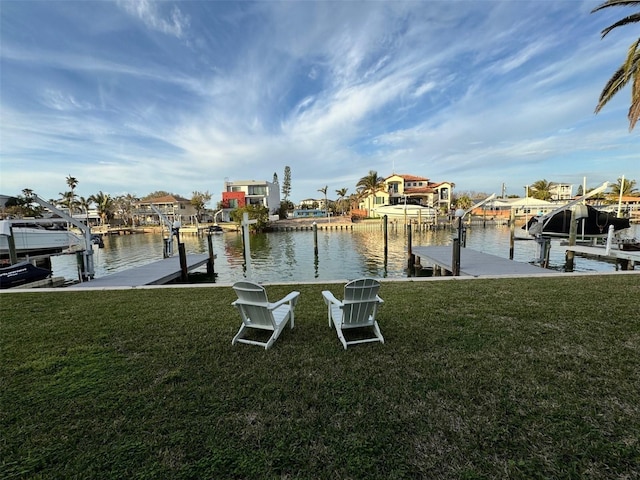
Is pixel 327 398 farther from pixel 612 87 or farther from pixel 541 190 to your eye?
pixel 541 190

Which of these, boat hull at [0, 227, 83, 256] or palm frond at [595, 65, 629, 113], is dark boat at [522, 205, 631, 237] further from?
boat hull at [0, 227, 83, 256]

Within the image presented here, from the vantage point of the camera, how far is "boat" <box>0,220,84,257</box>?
45.9 ft

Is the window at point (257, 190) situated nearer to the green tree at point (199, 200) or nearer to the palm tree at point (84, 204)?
the green tree at point (199, 200)

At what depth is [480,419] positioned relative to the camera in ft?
8.73

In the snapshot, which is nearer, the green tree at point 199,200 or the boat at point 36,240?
the boat at point 36,240

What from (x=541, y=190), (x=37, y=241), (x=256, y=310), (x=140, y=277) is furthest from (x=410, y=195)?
(x=256, y=310)

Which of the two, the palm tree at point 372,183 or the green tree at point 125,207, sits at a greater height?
the palm tree at point 372,183

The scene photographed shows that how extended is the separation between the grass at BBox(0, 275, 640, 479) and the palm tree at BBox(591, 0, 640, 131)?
32.3 feet

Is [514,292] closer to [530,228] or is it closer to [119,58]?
[530,228]

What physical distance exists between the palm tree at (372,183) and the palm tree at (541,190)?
31.9m

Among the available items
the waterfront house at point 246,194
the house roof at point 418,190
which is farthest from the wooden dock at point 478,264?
the waterfront house at point 246,194

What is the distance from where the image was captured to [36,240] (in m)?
15.6

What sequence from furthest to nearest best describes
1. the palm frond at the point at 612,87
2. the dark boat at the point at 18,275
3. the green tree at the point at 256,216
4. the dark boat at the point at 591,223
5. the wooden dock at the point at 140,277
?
the green tree at the point at 256,216
the dark boat at the point at 591,223
the palm frond at the point at 612,87
the dark boat at the point at 18,275
the wooden dock at the point at 140,277

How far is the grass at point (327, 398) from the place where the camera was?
7.38 feet
